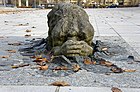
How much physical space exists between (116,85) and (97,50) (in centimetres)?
205

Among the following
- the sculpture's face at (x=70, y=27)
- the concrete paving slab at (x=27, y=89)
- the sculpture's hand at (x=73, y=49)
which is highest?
the sculpture's face at (x=70, y=27)

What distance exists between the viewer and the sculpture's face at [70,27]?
18.3ft

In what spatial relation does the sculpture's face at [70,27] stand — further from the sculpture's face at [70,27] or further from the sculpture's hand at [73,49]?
the sculpture's hand at [73,49]

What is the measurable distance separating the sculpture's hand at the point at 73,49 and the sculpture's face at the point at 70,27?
0.34ft

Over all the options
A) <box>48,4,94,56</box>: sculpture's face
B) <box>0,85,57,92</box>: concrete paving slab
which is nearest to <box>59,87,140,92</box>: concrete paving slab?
<box>0,85,57,92</box>: concrete paving slab

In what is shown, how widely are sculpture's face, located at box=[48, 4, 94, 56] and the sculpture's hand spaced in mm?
104

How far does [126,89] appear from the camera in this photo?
374cm

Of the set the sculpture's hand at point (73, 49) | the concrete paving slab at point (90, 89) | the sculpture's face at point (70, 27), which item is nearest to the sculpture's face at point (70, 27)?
the sculpture's face at point (70, 27)

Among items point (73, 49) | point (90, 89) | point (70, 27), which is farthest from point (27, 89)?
point (70, 27)

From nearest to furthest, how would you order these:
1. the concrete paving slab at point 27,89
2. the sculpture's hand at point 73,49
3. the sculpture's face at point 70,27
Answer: the concrete paving slab at point 27,89 → the sculpture's hand at point 73,49 → the sculpture's face at point 70,27

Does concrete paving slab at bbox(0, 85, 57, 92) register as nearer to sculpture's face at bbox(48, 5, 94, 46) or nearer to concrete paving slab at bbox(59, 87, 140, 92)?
concrete paving slab at bbox(59, 87, 140, 92)

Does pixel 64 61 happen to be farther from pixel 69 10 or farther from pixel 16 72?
pixel 69 10

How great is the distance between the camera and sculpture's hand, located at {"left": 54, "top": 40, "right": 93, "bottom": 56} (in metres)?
5.19

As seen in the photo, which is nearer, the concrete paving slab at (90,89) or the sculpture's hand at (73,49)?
the concrete paving slab at (90,89)
